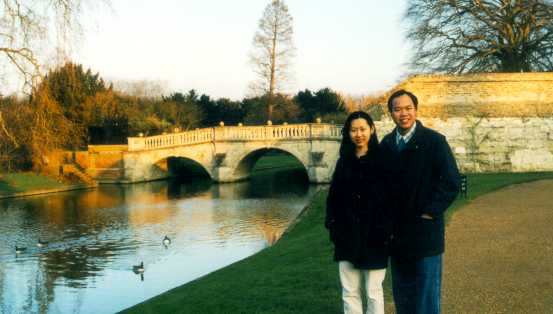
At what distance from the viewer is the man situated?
4.05 metres

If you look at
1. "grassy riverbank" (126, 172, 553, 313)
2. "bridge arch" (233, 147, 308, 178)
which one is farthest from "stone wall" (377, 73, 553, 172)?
"grassy riverbank" (126, 172, 553, 313)

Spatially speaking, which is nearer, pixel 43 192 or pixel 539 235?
pixel 539 235

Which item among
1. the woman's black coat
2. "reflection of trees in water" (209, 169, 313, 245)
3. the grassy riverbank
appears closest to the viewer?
the woman's black coat

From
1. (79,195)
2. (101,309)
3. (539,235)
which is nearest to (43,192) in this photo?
(79,195)

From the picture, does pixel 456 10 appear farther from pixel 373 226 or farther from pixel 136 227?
pixel 373 226

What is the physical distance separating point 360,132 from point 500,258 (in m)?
4.17

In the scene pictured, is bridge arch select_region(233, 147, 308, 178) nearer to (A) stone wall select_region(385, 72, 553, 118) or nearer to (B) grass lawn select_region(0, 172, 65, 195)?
(B) grass lawn select_region(0, 172, 65, 195)

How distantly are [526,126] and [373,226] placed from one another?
1881 cm

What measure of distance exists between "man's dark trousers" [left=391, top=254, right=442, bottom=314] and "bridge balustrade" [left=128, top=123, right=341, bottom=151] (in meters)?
23.6

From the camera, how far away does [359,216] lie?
13.0ft

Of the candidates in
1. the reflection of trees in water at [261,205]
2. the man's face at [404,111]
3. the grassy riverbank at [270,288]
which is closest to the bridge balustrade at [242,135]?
the reflection of trees in water at [261,205]

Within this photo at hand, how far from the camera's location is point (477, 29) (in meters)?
27.1

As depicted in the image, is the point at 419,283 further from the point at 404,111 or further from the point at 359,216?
the point at 404,111

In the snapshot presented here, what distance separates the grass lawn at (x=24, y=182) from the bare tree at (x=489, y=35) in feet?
64.3
